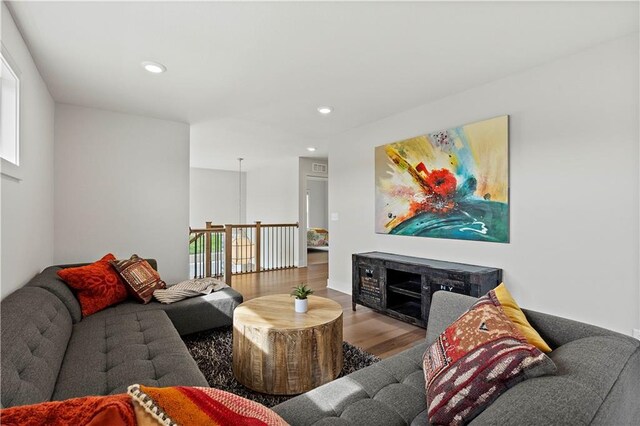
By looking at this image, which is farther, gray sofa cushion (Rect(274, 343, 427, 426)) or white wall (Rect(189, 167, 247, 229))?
white wall (Rect(189, 167, 247, 229))

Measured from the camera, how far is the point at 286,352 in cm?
192

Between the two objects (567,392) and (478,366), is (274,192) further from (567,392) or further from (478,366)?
(567,392)

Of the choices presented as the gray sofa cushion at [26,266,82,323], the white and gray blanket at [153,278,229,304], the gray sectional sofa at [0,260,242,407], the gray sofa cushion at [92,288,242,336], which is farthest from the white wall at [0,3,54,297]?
the white and gray blanket at [153,278,229,304]

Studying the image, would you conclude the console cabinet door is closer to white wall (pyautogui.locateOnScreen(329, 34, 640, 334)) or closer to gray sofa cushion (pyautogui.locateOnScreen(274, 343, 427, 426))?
white wall (pyautogui.locateOnScreen(329, 34, 640, 334))

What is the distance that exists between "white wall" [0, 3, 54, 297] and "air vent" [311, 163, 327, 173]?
4.64 m

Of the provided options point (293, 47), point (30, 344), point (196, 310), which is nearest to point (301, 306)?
point (196, 310)

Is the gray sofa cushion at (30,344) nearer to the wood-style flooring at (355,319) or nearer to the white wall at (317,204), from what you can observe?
the wood-style flooring at (355,319)

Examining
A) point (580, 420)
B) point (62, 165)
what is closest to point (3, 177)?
point (62, 165)

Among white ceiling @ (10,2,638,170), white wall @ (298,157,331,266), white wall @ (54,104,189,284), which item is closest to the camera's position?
white ceiling @ (10,2,638,170)

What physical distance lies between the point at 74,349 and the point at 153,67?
6.87 feet

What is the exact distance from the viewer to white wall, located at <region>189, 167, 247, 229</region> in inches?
337

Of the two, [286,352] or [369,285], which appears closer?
[286,352]

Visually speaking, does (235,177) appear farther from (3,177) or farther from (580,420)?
(580,420)

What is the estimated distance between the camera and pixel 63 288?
7.36 feet
